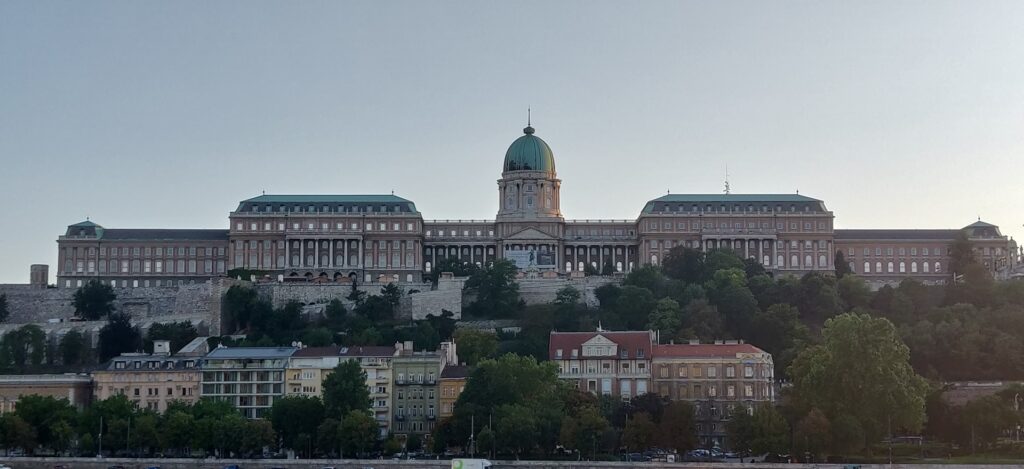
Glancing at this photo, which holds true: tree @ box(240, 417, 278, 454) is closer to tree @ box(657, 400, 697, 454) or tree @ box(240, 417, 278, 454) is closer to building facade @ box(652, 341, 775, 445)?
tree @ box(657, 400, 697, 454)

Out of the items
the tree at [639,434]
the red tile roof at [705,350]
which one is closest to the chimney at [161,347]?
the red tile roof at [705,350]

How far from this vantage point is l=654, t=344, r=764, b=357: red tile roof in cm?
10000

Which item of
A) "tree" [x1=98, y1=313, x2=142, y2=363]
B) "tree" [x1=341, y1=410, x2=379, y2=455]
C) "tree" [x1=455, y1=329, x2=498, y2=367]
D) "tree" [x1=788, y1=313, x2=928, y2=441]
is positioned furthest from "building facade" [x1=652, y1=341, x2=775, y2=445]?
"tree" [x1=98, y1=313, x2=142, y2=363]

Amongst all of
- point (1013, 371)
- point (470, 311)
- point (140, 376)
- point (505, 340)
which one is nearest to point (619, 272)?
point (470, 311)

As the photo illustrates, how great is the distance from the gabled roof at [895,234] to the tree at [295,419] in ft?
273

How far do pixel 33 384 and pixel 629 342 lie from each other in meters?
38.6

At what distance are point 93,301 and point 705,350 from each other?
211 ft

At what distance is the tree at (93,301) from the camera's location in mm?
142500

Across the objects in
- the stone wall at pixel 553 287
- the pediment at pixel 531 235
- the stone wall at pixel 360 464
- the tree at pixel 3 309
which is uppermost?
the pediment at pixel 531 235

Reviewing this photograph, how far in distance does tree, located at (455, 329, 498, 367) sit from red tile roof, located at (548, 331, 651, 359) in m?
7.83

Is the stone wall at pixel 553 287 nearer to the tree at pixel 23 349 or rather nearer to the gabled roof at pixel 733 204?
the gabled roof at pixel 733 204

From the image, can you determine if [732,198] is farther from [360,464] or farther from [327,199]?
[360,464]

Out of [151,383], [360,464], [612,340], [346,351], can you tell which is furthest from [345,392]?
[612,340]

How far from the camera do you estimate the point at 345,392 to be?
9319 centimetres
